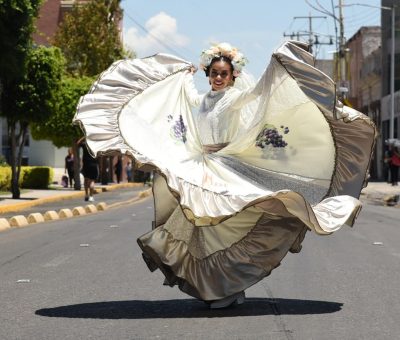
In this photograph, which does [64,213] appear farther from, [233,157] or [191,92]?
[233,157]

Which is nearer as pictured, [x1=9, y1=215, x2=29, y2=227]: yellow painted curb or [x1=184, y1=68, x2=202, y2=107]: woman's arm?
[x1=184, y1=68, x2=202, y2=107]: woman's arm

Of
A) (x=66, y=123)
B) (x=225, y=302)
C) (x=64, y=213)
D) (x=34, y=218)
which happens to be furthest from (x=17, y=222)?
(x=66, y=123)

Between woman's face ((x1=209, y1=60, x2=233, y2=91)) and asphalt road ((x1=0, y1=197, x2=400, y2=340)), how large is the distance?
1827 mm

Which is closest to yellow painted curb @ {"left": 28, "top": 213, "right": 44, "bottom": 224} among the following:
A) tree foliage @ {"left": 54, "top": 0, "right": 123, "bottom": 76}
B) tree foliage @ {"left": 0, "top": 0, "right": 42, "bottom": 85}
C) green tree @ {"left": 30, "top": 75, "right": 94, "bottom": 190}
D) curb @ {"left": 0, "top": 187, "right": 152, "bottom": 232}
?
curb @ {"left": 0, "top": 187, "right": 152, "bottom": 232}

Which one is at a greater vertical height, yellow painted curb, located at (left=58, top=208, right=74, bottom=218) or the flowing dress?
the flowing dress

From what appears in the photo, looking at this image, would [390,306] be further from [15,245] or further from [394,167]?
[394,167]

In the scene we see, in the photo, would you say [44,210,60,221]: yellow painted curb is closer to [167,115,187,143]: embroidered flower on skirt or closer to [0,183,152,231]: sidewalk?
[0,183,152,231]: sidewalk

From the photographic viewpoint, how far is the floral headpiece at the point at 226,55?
8.73 metres

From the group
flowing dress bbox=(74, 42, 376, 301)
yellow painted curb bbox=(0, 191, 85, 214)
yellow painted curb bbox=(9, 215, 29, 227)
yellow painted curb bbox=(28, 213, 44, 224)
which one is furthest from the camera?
yellow painted curb bbox=(0, 191, 85, 214)

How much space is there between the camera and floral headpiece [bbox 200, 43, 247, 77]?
8.73m

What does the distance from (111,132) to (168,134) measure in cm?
53

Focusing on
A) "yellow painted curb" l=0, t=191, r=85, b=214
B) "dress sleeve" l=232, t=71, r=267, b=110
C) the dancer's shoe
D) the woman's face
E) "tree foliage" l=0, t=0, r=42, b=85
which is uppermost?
"tree foliage" l=0, t=0, r=42, b=85

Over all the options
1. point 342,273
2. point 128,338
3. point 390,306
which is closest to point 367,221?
point 342,273

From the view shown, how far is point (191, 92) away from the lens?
913cm
